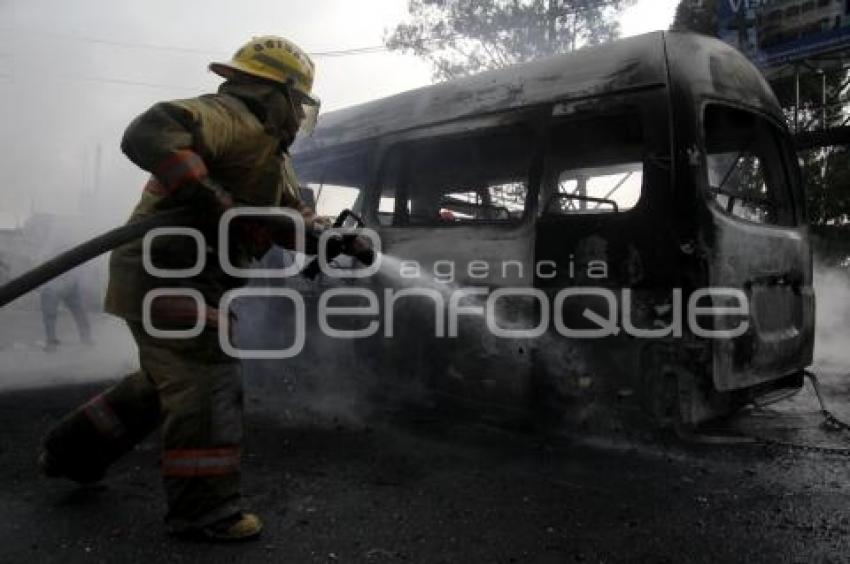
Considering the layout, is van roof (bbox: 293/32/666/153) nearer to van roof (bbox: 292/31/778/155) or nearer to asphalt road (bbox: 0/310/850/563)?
van roof (bbox: 292/31/778/155)

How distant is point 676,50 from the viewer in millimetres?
3494

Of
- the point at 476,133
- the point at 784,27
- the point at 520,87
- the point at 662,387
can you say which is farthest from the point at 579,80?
the point at 784,27

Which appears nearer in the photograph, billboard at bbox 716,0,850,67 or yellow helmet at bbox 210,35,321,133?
yellow helmet at bbox 210,35,321,133

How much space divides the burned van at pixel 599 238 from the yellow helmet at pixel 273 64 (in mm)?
1485

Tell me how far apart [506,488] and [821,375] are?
4520 mm

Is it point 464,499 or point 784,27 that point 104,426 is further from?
point 784,27

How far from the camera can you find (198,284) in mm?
2670

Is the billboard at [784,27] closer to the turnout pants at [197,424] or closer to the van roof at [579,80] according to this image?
the van roof at [579,80]

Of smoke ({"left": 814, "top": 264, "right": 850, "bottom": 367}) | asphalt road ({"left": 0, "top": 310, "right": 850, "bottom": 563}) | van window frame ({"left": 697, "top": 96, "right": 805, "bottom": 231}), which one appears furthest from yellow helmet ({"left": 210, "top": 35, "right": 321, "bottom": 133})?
smoke ({"left": 814, "top": 264, "right": 850, "bottom": 367})

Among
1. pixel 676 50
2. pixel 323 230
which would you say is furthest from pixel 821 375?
pixel 323 230

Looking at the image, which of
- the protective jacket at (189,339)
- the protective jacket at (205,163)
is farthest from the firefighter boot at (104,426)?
the protective jacket at (205,163)

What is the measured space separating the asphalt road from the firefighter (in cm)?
21

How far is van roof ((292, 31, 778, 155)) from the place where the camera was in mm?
3499

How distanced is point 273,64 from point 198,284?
36.5 inches
